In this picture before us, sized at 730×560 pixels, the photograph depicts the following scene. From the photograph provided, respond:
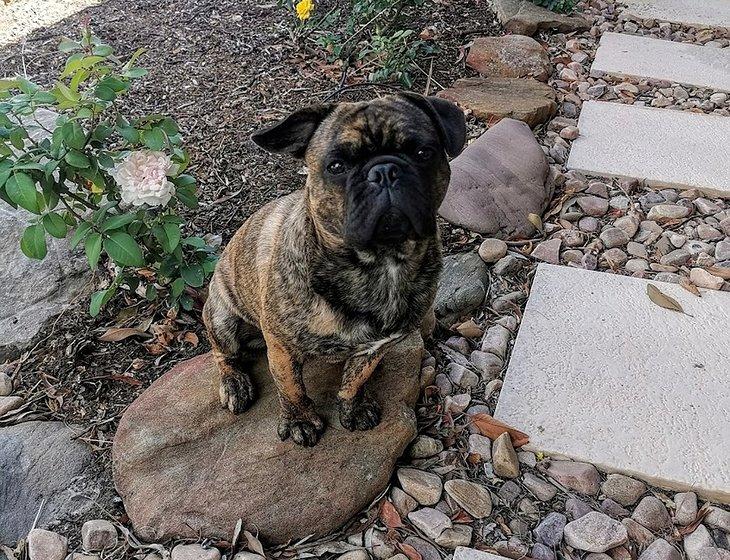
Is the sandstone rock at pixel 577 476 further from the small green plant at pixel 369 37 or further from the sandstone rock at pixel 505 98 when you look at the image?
the small green plant at pixel 369 37

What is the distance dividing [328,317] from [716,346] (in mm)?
1872

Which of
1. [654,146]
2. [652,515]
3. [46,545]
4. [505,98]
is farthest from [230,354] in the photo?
[654,146]

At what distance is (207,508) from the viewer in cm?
250

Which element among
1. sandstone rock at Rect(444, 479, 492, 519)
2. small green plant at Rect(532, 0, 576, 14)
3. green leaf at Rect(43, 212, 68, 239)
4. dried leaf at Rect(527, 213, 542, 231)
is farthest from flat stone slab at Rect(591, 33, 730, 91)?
green leaf at Rect(43, 212, 68, 239)

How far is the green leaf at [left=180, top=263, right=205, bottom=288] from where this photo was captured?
122 inches

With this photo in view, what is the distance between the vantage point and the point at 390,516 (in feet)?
8.39

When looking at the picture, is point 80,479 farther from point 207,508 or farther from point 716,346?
point 716,346

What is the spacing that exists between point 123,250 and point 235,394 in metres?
0.72

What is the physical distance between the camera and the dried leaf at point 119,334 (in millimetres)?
3186

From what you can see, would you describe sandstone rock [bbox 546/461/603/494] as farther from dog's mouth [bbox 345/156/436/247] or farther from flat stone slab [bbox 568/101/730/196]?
flat stone slab [bbox 568/101/730/196]

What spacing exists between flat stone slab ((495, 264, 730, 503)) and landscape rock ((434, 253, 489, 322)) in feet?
0.85

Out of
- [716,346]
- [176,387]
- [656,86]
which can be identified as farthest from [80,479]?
[656,86]

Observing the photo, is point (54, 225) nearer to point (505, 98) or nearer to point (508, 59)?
point (505, 98)

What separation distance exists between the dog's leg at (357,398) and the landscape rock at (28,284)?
1487 millimetres
